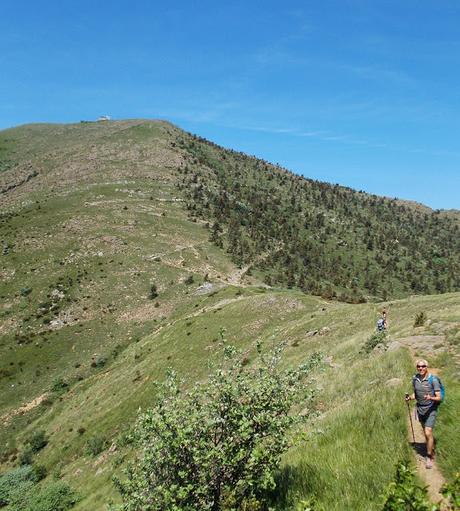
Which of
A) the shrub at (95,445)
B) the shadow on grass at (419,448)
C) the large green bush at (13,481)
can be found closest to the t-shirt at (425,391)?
the shadow on grass at (419,448)

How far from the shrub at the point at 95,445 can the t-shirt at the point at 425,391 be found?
1239 inches

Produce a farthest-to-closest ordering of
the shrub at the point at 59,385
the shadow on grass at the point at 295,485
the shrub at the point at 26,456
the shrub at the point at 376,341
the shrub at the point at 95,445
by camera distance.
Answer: the shrub at the point at 59,385
the shrub at the point at 26,456
the shrub at the point at 95,445
the shrub at the point at 376,341
the shadow on grass at the point at 295,485

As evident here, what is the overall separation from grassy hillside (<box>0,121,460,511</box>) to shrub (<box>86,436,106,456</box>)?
5.7 inches

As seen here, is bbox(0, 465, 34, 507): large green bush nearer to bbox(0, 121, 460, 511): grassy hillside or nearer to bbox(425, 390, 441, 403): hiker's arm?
bbox(0, 121, 460, 511): grassy hillside

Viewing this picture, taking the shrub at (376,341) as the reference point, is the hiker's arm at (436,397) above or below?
above

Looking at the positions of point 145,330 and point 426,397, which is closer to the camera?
point 426,397

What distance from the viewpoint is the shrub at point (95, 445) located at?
34088 millimetres

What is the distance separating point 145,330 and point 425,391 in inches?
2293

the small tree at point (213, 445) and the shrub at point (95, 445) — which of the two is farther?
the shrub at point (95, 445)

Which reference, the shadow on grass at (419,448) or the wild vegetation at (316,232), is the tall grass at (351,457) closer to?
the shadow on grass at (419,448)

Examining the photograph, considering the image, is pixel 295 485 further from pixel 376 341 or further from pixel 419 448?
pixel 376 341

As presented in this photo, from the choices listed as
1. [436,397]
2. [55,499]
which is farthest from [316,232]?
[436,397]

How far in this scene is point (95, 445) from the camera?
34.5m

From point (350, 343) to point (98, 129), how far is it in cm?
19286
